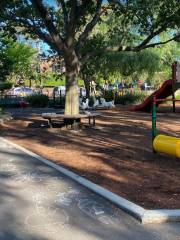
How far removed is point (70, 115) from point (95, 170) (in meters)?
6.80

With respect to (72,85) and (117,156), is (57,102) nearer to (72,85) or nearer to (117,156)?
(72,85)

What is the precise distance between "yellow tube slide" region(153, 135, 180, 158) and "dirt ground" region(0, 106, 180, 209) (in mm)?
210

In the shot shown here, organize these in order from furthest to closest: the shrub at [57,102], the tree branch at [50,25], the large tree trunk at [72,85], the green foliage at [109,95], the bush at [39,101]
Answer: the bush at [39,101] < the green foliage at [109,95] < the shrub at [57,102] < the large tree trunk at [72,85] < the tree branch at [50,25]

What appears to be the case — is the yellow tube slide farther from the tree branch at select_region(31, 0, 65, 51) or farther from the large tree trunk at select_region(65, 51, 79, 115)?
the tree branch at select_region(31, 0, 65, 51)

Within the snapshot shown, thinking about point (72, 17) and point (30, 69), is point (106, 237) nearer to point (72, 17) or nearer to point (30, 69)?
point (72, 17)

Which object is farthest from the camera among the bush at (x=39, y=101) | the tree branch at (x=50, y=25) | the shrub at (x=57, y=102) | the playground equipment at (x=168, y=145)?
the bush at (x=39, y=101)

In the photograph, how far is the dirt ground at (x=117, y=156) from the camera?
6973mm

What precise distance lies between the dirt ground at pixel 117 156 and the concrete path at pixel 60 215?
21.1 inches

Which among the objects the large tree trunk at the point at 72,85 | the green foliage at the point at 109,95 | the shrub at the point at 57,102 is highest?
the large tree trunk at the point at 72,85

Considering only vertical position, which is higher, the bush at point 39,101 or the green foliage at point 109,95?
the green foliage at point 109,95

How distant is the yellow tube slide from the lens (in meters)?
8.58

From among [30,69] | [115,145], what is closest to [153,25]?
[115,145]

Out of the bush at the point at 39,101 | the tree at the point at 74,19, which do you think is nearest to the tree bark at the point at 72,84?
the tree at the point at 74,19

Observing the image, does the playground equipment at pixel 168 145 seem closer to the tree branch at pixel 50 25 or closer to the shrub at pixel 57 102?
the tree branch at pixel 50 25
